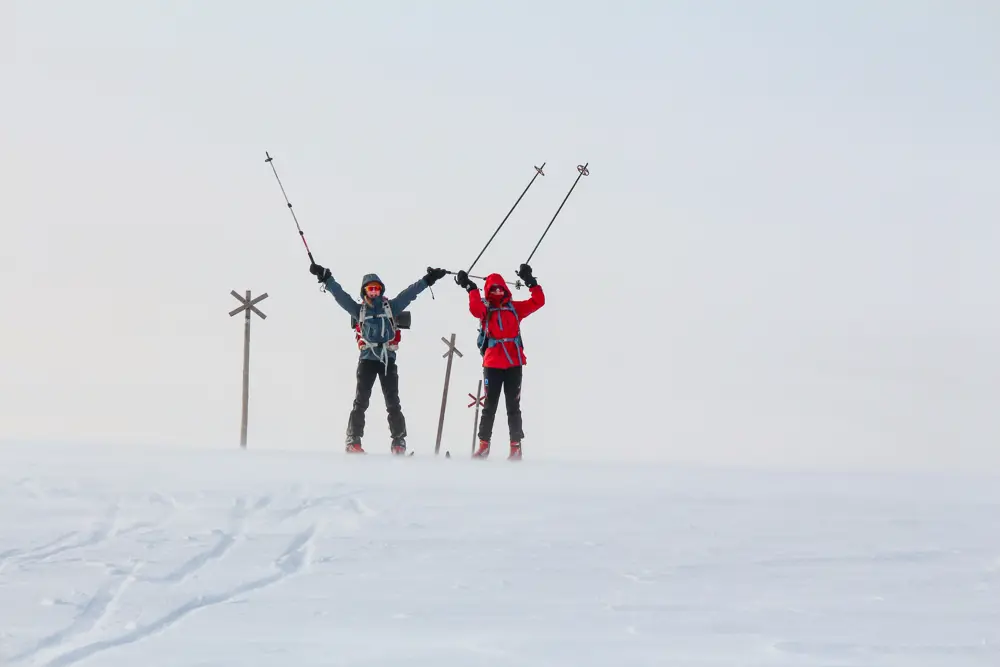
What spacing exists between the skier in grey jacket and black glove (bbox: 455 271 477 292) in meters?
0.34

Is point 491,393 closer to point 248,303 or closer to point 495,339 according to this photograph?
point 495,339

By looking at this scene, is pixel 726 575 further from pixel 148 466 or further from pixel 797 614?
pixel 148 466

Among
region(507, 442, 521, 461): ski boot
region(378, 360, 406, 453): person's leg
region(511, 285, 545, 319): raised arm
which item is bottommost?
region(507, 442, 521, 461): ski boot

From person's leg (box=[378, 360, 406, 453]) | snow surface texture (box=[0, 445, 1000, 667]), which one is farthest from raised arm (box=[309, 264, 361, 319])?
snow surface texture (box=[0, 445, 1000, 667])

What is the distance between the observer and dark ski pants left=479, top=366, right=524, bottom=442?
13617 millimetres

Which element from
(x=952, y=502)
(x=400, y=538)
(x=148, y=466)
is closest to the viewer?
(x=400, y=538)

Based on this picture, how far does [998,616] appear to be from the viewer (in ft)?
20.2

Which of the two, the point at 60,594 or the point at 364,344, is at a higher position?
the point at 364,344

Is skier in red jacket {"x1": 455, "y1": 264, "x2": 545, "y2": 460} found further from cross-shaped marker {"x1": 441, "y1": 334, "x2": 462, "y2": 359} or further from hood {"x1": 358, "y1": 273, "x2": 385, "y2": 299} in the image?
cross-shaped marker {"x1": 441, "y1": 334, "x2": 462, "y2": 359}

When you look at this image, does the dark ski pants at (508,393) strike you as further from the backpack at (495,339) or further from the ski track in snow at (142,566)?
the ski track in snow at (142,566)

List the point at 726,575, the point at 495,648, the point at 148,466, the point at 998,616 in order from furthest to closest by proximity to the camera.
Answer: the point at 148,466, the point at 726,575, the point at 998,616, the point at 495,648

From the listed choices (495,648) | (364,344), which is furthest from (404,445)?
(495,648)

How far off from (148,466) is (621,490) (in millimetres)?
4192

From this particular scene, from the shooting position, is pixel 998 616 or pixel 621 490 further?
pixel 621 490
